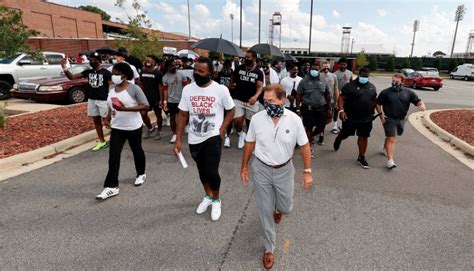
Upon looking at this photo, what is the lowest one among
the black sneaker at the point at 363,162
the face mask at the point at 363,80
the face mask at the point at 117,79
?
the black sneaker at the point at 363,162

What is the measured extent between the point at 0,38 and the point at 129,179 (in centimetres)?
453

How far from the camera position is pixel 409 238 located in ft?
10.1

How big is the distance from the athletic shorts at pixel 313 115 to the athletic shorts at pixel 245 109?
92 centimetres

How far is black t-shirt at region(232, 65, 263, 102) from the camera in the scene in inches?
218

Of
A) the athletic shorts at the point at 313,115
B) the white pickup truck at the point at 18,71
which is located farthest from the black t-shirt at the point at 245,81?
the white pickup truck at the point at 18,71

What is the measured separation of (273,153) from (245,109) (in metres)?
3.34

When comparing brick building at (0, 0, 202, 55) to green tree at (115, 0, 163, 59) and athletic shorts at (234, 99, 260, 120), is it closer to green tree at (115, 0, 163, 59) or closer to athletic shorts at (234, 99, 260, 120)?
green tree at (115, 0, 163, 59)

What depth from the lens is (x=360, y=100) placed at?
504 cm

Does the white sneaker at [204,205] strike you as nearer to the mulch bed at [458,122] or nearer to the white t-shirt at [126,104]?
the white t-shirt at [126,104]

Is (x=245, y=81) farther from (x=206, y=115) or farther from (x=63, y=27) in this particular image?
(x=63, y=27)

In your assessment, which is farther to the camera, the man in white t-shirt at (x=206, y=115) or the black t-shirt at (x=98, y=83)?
the black t-shirt at (x=98, y=83)

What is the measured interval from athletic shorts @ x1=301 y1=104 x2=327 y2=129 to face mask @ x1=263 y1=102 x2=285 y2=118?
3.16 meters

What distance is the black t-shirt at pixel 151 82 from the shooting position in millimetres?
6719

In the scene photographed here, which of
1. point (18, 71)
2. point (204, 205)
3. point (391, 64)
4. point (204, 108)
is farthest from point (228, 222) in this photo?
point (391, 64)
